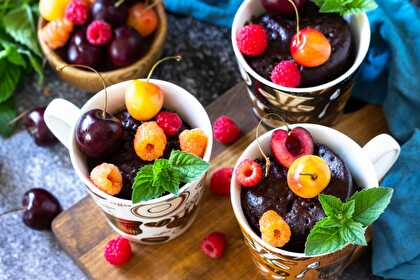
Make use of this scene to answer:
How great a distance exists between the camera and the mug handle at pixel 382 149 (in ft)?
3.77

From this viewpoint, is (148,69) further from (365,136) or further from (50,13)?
(365,136)

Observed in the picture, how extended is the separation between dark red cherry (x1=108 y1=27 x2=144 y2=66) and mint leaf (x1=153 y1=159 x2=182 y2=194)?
48cm

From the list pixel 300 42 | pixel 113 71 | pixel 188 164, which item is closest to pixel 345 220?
pixel 188 164

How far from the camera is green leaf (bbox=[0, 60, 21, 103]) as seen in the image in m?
1.60

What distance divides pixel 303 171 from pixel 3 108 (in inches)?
33.8

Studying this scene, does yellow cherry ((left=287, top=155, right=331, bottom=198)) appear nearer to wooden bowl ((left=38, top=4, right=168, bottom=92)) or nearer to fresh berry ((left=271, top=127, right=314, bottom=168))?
fresh berry ((left=271, top=127, right=314, bottom=168))

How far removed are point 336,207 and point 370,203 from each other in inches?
2.2

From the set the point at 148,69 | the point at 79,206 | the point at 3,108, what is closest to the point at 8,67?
the point at 3,108

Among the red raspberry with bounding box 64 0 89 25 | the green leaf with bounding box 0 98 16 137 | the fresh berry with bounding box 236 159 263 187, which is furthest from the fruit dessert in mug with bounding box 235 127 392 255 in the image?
the green leaf with bounding box 0 98 16 137

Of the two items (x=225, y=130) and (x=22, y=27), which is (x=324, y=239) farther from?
(x=22, y=27)

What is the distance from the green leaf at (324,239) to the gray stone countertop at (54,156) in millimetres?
376

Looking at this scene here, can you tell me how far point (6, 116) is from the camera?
161cm

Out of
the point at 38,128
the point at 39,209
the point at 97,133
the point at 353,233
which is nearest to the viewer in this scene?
the point at 353,233

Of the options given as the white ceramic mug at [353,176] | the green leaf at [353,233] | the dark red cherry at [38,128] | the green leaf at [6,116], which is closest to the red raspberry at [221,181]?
the white ceramic mug at [353,176]
